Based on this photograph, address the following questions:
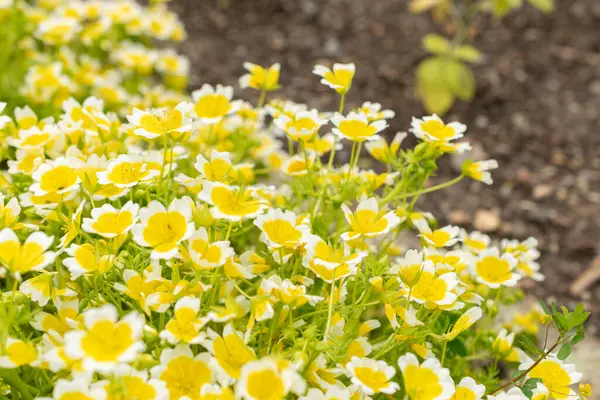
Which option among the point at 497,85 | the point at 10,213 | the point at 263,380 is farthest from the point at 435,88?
the point at 263,380

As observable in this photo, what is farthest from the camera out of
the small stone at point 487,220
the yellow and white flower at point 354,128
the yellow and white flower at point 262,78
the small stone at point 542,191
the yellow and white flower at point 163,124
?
the small stone at point 542,191

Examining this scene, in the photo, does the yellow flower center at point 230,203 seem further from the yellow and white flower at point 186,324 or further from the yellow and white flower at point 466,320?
the yellow and white flower at point 466,320

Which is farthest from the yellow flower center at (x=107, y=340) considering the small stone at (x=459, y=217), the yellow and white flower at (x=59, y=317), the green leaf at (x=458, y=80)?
the green leaf at (x=458, y=80)

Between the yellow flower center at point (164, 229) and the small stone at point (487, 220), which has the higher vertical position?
the yellow flower center at point (164, 229)

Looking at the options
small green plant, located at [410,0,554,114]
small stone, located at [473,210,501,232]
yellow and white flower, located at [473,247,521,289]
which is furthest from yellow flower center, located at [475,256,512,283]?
small green plant, located at [410,0,554,114]

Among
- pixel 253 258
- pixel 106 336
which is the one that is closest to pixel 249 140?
pixel 253 258

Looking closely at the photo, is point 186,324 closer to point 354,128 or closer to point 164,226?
point 164,226
